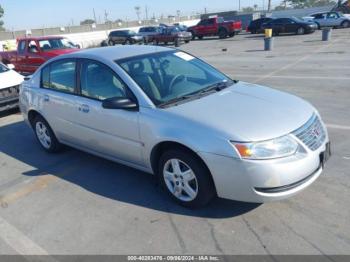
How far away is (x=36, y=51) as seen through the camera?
13953 mm

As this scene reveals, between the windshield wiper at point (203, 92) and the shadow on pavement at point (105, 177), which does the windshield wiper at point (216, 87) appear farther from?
the shadow on pavement at point (105, 177)

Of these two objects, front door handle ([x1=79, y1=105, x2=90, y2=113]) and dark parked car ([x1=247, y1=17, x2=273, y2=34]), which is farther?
dark parked car ([x1=247, y1=17, x2=273, y2=34])

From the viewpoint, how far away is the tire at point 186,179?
3.54 metres

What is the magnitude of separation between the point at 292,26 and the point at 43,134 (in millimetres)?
27609

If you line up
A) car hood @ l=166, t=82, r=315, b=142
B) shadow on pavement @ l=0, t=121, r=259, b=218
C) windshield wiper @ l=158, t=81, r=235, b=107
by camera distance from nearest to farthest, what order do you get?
1. car hood @ l=166, t=82, r=315, b=142
2. shadow on pavement @ l=0, t=121, r=259, b=218
3. windshield wiper @ l=158, t=81, r=235, b=107

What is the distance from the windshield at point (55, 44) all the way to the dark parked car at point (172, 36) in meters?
16.3

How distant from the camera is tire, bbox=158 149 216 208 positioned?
3537 millimetres

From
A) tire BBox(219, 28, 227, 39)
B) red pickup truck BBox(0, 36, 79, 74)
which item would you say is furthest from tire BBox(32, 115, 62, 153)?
tire BBox(219, 28, 227, 39)

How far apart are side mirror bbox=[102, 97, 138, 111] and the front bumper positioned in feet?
3.34

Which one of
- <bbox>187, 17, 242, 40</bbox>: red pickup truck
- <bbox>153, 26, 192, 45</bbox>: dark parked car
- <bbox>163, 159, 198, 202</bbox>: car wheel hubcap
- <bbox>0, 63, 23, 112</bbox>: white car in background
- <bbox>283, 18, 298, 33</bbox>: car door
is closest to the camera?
<bbox>163, 159, 198, 202</bbox>: car wheel hubcap

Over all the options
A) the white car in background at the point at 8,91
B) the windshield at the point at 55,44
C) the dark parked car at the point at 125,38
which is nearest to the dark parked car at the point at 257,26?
the dark parked car at the point at 125,38

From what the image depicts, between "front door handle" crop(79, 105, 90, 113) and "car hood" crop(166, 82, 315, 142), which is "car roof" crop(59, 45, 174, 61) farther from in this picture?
"car hood" crop(166, 82, 315, 142)

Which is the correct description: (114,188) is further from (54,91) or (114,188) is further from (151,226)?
(54,91)

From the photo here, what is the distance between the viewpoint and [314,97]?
826 centimetres
